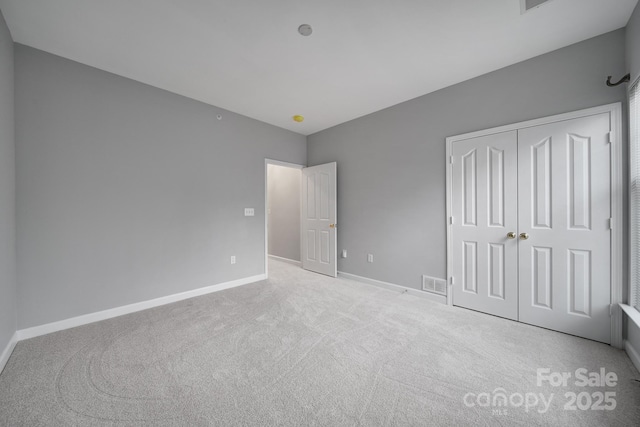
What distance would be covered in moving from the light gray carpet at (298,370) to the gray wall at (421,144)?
3.35 feet

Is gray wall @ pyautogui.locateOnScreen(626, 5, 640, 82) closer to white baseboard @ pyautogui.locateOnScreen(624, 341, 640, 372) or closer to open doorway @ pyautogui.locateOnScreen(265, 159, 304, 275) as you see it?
white baseboard @ pyautogui.locateOnScreen(624, 341, 640, 372)

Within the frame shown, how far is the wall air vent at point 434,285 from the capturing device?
2994 millimetres

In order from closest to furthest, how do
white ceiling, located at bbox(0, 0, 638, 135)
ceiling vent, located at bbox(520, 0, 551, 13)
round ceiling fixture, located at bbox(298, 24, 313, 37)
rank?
1. ceiling vent, located at bbox(520, 0, 551, 13)
2. white ceiling, located at bbox(0, 0, 638, 135)
3. round ceiling fixture, located at bbox(298, 24, 313, 37)

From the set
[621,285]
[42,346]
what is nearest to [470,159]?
[621,285]

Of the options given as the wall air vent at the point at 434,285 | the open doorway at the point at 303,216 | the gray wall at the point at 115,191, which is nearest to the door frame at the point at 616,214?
the wall air vent at the point at 434,285

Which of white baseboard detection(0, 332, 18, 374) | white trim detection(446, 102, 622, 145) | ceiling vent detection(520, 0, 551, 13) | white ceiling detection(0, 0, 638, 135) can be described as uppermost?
white ceiling detection(0, 0, 638, 135)

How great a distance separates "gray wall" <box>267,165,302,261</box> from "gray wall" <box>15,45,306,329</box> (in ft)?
5.42

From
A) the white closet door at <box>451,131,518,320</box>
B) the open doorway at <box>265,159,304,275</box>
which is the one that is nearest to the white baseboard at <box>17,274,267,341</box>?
the open doorway at <box>265,159,304,275</box>

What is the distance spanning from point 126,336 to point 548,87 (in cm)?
475

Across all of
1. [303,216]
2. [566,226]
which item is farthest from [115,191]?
[566,226]

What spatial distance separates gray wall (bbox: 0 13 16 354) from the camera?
1.83m

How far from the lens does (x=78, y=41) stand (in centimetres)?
216

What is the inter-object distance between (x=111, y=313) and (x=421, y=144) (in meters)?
4.27

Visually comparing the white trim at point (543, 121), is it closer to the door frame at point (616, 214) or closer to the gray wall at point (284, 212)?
the door frame at point (616, 214)
